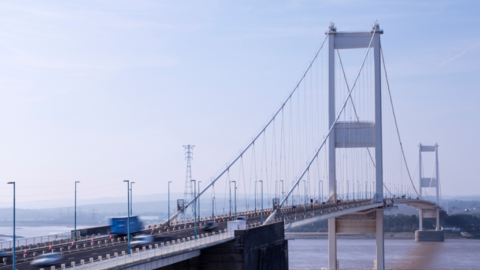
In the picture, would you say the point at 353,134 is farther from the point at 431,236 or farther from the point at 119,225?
the point at 431,236

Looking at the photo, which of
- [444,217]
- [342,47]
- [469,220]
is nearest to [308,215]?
[342,47]

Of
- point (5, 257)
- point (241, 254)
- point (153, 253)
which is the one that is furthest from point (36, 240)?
point (153, 253)

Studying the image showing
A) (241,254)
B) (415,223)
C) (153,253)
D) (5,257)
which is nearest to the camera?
(153,253)

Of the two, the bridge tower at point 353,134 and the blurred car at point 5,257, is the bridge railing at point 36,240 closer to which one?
the blurred car at point 5,257

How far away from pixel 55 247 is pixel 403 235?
136 m

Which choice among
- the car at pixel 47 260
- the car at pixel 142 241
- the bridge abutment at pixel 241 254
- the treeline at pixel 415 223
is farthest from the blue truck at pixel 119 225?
the treeline at pixel 415 223

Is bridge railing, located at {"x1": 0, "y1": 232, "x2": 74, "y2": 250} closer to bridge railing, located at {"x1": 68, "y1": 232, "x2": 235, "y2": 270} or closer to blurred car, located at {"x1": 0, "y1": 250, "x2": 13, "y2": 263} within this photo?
blurred car, located at {"x1": 0, "y1": 250, "x2": 13, "y2": 263}

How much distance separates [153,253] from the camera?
2623cm

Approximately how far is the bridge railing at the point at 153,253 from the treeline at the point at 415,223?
407 feet

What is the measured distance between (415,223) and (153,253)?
152315mm

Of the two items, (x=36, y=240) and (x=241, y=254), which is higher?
(x=36, y=240)

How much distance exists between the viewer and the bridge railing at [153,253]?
22.2 meters

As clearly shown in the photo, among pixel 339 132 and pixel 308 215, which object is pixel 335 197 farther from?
pixel 308 215

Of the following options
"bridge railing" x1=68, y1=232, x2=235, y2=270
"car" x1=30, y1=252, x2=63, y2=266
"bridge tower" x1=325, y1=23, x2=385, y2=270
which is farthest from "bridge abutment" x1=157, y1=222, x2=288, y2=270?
"bridge tower" x1=325, y1=23, x2=385, y2=270
